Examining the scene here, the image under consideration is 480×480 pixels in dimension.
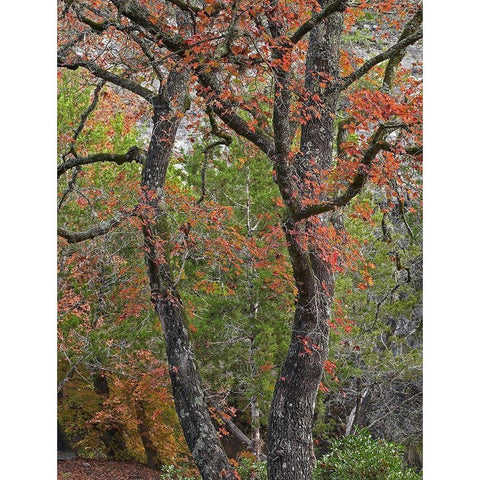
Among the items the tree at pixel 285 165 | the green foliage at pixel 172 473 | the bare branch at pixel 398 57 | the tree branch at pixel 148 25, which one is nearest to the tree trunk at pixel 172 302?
the tree at pixel 285 165

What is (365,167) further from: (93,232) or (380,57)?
(93,232)

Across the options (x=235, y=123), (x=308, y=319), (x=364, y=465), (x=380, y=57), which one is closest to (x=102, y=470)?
(x=364, y=465)

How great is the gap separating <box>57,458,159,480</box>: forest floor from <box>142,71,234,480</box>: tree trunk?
3.16 metres

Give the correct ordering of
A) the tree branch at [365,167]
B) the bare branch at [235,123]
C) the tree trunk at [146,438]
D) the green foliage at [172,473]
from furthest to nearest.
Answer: the tree trunk at [146,438] → the green foliage at [172,473] → the bare branch at [235,123] → the tree branch at [365,167]

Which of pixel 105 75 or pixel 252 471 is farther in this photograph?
pixel 252 471

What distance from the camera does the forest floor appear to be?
268 inches

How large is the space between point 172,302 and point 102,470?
3789 millimetres

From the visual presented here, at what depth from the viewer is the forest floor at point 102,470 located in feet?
22.3

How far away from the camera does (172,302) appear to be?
13.6 ft

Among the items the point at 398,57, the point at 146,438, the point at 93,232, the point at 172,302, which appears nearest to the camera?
the point at 93,232

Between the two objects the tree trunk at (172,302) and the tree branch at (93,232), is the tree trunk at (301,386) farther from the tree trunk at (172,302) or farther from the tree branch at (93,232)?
the tree branch at (93,232)

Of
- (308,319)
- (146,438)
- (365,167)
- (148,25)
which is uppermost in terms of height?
(148,25)

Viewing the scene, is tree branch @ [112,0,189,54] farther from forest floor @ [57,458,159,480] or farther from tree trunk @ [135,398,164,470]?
forest floor @ [57,458,159,480]

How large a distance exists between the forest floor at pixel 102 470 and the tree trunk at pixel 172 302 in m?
3.16
